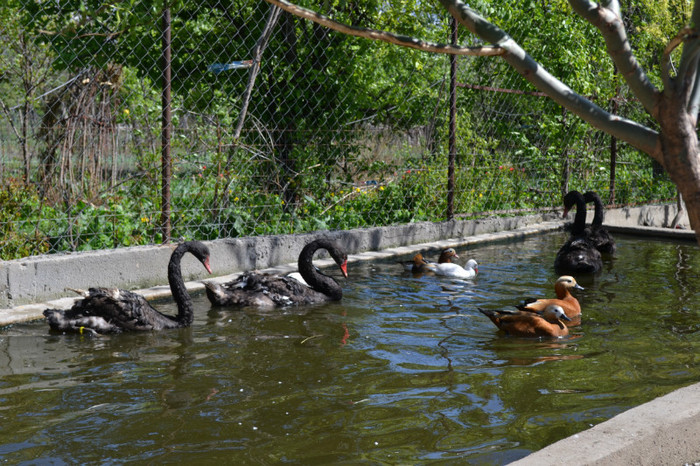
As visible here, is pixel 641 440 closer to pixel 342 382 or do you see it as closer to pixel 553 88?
pixel 553 88

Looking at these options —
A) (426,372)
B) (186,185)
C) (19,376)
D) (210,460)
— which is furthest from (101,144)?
(210,460)

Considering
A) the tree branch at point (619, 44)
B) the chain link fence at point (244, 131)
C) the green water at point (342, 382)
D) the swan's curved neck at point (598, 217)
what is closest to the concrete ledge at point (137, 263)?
the chain link fence at point (244, 131)

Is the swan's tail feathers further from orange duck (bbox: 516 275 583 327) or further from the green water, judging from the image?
orange duck (bbox: 516 275 583 327)

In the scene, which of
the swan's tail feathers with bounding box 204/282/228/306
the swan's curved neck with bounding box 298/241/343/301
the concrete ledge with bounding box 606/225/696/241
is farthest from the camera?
the concrete ledge with bounding box 606/225/696/241

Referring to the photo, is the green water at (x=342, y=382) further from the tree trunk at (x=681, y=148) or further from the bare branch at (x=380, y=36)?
the bare branch at (x=380, y=36)

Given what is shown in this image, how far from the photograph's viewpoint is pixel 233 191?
32.0 feet

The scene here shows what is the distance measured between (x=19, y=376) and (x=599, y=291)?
5.87 meters

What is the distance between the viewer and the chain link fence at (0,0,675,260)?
857 cm

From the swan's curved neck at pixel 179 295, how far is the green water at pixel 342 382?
0.47 feet

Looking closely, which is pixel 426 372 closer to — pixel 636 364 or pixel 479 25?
pixel 636 364

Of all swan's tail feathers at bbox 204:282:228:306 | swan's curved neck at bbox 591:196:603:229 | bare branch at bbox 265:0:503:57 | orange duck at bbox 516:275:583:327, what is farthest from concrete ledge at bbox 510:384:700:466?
swan's curved neck at bbox 591:196:603:229

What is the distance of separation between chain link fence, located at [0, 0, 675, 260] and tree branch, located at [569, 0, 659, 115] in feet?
14.9

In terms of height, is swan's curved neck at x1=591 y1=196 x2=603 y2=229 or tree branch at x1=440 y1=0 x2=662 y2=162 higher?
tree branch at x1=440 y1=0 x2=662 y2=162

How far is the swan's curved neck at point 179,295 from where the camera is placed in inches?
273
